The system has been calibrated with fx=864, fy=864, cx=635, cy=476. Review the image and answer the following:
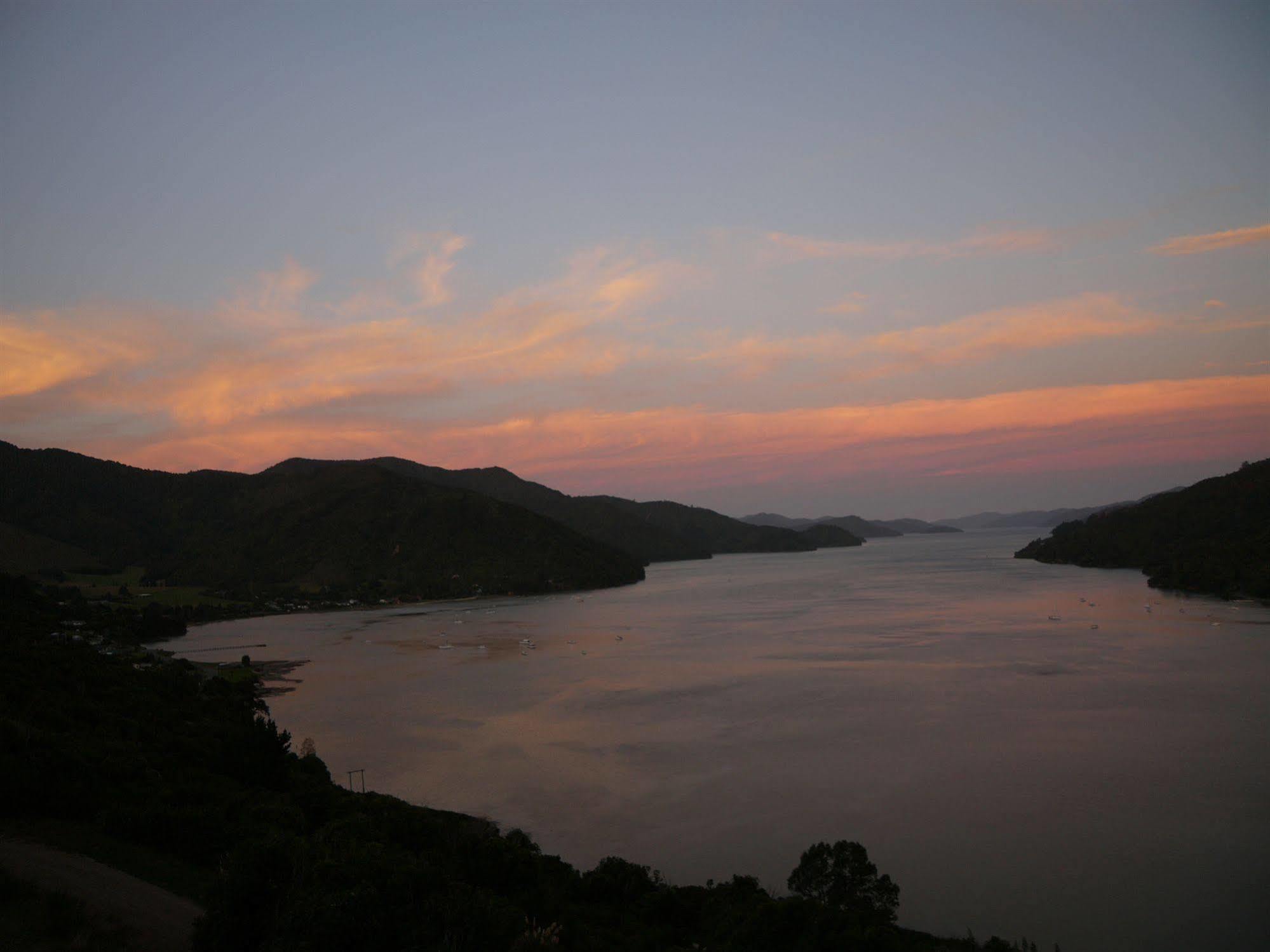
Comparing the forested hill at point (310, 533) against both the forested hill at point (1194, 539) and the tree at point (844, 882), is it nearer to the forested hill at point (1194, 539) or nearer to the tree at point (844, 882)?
the forested hill at point (1194, 539)

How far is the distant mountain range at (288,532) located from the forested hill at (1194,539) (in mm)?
50481

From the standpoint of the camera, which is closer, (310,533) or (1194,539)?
(1194,539)

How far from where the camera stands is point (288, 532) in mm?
97125

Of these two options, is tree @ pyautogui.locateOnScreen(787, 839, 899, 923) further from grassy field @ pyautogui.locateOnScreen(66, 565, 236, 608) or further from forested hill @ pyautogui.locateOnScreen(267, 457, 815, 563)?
forested hill @ pyautogui.locateOnScreen(267, 457, 815, 563)

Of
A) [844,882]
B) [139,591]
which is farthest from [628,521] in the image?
[844,882]

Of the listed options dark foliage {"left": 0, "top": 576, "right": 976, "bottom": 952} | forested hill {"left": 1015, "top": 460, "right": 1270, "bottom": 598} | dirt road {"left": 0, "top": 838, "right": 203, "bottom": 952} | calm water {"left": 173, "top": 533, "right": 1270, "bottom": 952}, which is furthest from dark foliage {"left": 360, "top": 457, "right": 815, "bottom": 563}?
dirt road {"left": 0, "top": 838, "right": 203, "bottom": 952}

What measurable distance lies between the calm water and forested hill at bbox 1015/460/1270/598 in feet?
26.1

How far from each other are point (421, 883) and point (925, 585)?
7192 centimetres

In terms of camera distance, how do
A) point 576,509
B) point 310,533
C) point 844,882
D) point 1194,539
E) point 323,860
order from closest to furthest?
1. point 323,860
2. point 844,882
3. point 1194,539
4. point 310,533
5. point 576,509

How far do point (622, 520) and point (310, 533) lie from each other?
219 ft

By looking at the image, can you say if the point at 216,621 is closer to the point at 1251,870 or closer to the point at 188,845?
the point at 188,845

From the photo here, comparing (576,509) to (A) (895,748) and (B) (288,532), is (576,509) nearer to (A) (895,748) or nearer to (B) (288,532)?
(B) (288,532)

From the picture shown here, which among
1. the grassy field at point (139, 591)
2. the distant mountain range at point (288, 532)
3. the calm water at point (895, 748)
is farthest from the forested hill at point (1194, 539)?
the grassy field at point (139, 591)

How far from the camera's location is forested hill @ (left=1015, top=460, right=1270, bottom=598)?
58.8 m
